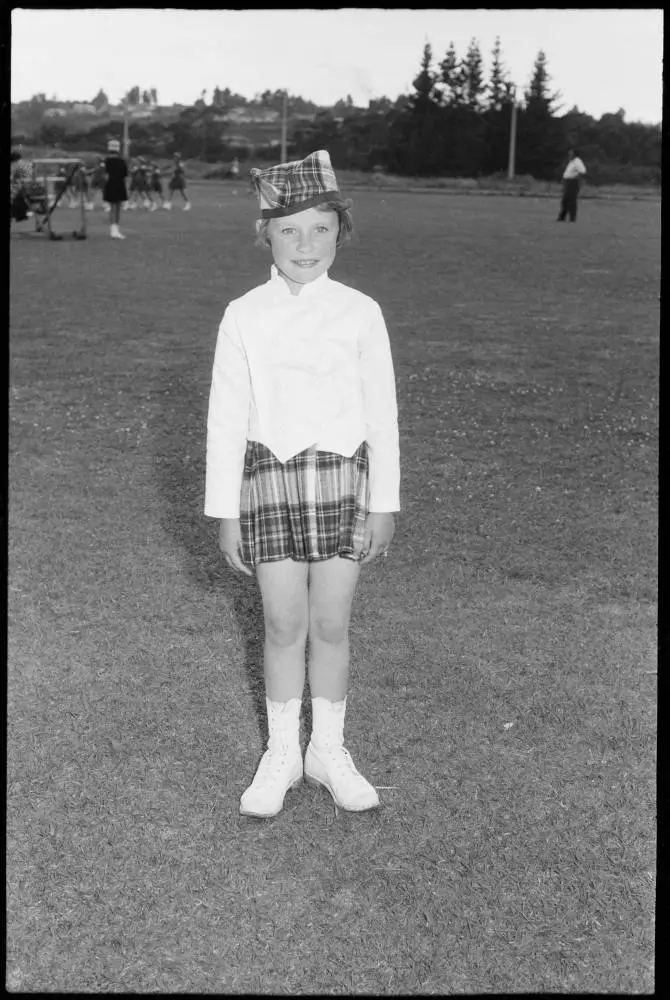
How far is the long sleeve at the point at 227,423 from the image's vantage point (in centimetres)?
322

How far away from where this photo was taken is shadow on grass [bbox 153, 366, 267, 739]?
4.72 m

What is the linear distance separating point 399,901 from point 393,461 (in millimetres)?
1107

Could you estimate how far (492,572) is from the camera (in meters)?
5.49

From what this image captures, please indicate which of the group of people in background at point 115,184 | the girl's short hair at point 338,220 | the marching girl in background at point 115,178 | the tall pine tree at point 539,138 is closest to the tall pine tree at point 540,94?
the tall pine tree at point 539,138

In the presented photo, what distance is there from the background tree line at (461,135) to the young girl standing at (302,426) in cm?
5349

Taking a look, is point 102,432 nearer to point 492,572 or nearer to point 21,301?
point 492,572

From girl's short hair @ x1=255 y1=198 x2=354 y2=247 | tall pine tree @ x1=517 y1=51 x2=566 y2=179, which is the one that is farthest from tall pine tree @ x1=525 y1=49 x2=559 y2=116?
girl's short hair @ x1=255 y1=198 x2=354 y2=247

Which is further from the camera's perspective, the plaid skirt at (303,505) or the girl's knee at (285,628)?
the girl's knee at (285,628)

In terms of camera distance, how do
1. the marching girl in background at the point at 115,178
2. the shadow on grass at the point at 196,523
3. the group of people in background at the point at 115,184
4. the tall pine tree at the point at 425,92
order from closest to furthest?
the shadow on grass at the point at 196,523, the group of people in background at the point at 115,184, the marching girl in background at the point at 115,178, the tall pine tree at the point at 425,92

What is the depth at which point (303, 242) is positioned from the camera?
3.16 meters

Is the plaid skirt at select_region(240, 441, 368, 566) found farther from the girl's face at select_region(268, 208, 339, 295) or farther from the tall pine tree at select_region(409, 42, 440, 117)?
the tall pine tree at select_region(409, 42, 440, 117)

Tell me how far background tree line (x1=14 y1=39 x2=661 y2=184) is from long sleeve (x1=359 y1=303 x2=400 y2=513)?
53477 millimetres

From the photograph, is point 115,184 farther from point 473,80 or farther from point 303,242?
point 473,80

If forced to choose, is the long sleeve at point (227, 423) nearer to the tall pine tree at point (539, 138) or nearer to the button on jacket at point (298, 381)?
the button on jacket at point (298, 381)
